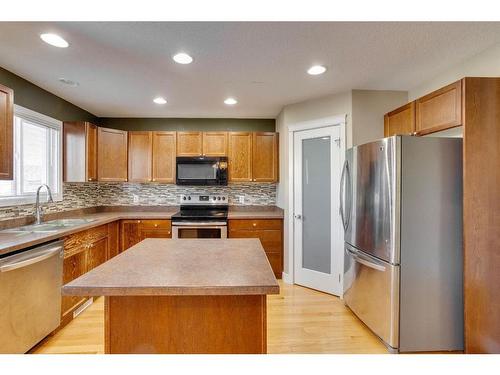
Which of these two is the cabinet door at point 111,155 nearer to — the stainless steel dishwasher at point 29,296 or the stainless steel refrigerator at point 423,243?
the stainless steel dishwasher at point 29,296

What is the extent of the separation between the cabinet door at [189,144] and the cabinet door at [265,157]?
31.2 inches

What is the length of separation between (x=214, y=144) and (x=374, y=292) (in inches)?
106

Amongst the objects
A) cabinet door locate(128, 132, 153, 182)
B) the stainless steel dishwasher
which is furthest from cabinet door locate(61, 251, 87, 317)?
cabinet door locate(128, 132, 153, 182)

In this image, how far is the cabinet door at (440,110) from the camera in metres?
1.86

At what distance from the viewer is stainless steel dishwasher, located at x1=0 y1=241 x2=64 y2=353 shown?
169 centimetres

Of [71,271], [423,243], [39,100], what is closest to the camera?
[423,243]

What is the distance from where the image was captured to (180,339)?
115cm

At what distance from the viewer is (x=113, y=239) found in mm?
3260

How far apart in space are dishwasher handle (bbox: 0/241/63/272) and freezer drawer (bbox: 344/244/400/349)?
8.27ft

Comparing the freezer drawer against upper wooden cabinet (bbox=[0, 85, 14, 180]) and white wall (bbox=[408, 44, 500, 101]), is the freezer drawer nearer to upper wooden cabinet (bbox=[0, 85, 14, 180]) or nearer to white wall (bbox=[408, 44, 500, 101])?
white wall (bbox=[408, 44, 500, 101])

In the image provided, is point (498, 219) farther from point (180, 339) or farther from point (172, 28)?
point (172, 28)

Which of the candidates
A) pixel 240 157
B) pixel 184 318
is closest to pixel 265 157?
pixel 240 157

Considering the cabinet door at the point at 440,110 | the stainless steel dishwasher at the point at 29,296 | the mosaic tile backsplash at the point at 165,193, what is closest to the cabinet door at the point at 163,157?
the mosaic tile backsplash at the point at 165,193

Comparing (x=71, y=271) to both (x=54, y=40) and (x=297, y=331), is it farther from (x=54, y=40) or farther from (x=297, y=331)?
(x=297, y=331)
